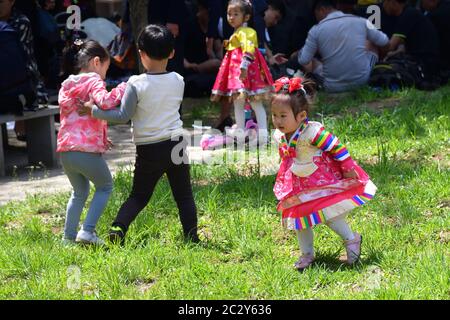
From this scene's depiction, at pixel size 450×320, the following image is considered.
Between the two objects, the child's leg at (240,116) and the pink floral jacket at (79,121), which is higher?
the pink floral jacket at (79,121)

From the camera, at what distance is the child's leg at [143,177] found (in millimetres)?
4871

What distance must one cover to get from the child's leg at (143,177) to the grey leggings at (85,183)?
151mm

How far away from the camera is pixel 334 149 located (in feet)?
14.5

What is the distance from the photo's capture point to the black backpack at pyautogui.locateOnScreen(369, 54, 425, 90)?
9.38 metres

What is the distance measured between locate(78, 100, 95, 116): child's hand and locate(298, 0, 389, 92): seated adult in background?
5071 mm

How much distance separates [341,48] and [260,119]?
2.19m

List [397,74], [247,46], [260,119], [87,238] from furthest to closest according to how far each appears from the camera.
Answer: [397,74]
[260,119]
[247,46]
[87,238]

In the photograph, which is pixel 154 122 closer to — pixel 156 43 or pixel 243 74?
pixel 156 43

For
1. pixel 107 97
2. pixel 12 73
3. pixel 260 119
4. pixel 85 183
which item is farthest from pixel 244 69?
pixel 107 97

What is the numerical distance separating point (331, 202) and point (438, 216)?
44.6 inches

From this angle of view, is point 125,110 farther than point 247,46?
No

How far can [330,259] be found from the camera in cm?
468

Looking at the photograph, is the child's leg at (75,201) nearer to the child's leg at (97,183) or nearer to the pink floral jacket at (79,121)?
the child's leg at (97,183)

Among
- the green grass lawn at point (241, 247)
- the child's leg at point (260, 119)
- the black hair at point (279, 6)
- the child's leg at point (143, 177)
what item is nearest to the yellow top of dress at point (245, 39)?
the child's leg at point (260, 119)
